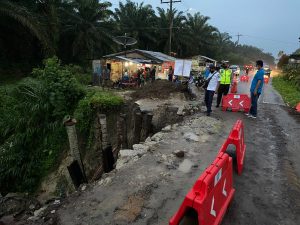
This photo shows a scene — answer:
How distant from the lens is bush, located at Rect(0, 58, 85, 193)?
10.6 meters

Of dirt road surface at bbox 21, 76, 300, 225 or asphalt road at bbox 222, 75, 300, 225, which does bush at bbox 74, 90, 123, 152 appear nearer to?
dirt road surface at bbox 21, 76, 300, 225

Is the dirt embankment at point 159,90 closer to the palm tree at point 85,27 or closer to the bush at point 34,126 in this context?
the bush at point 34,126

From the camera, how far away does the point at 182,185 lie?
5152 millimetres

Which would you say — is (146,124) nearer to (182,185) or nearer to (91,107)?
(91,107)

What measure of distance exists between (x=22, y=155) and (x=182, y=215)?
9143 millimetres

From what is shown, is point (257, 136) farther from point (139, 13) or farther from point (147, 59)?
point (139, 13)

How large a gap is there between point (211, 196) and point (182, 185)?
55.4 inches

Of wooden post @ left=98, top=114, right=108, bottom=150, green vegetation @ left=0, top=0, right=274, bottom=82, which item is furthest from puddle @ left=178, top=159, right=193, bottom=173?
green vegetation @ left=0, top=0, right=274, bottom=82

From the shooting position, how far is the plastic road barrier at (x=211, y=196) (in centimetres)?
348

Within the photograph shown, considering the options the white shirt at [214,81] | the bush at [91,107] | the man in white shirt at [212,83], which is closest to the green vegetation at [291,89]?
the man in white shirt at [212,83]

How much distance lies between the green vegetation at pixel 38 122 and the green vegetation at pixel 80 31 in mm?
7956

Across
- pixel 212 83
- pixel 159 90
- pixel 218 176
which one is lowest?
pixel 159 90

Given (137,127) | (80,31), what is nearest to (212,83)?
(137,127)

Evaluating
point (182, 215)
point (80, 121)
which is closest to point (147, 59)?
point (80, 121)
